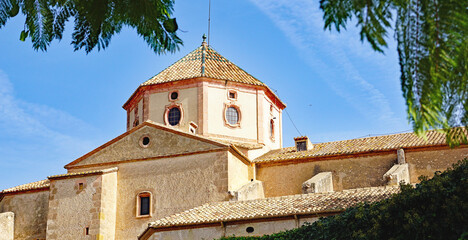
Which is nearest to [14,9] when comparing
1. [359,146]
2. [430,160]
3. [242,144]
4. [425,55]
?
[425,55]

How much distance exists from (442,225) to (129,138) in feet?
46.2

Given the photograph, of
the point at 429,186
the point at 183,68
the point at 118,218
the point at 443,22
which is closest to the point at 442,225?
the point at 429,186

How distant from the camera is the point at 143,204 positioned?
75.7 ft

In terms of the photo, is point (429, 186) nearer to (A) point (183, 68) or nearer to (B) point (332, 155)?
(B) point (332, 155)

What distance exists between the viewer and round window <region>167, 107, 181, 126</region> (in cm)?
2559

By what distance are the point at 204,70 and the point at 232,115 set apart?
2399 mm

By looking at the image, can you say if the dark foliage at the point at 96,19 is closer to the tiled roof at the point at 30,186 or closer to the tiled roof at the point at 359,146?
the tiled roof at the point at 359,146

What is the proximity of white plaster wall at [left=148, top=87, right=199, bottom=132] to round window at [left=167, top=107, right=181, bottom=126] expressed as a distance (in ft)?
0.81

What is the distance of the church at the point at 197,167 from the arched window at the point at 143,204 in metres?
0.04

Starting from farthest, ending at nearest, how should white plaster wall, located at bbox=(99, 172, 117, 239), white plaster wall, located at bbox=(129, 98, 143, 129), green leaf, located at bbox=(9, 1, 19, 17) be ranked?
white plaster wall, located at bbox=(129, 98, 143, 129) → white plaster wall, located at bbox=(99, 172, 117, 239) → green leaf, located at bbox=(9, 1, 19, 17)

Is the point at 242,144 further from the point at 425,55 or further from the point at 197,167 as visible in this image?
the point at 425,55

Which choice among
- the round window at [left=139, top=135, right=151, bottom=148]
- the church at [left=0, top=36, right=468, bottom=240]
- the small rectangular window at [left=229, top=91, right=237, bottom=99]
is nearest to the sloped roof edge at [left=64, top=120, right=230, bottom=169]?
the church at [left=0, top=36, right=468, bottom=240]

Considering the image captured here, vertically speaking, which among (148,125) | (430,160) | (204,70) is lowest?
(430,160)

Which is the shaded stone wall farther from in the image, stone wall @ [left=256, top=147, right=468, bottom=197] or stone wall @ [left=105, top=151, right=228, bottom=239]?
stone wall @ [left=256, top=147, right=468, bottom=197]
